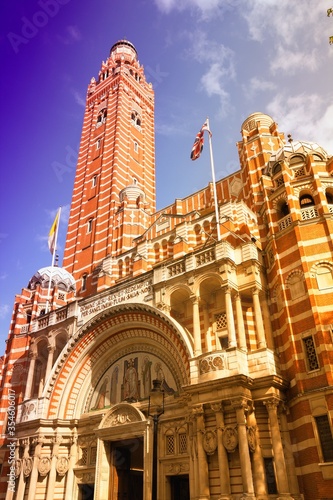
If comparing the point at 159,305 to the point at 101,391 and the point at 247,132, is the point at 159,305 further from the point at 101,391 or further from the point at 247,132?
the point at 247,132

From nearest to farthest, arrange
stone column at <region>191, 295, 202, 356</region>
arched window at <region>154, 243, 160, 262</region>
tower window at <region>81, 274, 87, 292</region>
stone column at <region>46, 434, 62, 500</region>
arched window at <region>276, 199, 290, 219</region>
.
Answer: stone column at <region>191, 295, 202, 356</region> < stone column at <region>46, 434, 62, 500</region> < arched window at <region>276, 199, 290, 219</region> < arched window at <region>154, 243, 160, 262</region> < tower window at <region>81, 274, 87, 292</region>

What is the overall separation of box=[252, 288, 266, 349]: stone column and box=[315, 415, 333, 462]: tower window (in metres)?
3.44

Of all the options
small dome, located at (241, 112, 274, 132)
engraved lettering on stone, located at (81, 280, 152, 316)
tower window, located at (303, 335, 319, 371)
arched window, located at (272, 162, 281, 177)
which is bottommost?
tower window, located at (303, 335, 319, 371)

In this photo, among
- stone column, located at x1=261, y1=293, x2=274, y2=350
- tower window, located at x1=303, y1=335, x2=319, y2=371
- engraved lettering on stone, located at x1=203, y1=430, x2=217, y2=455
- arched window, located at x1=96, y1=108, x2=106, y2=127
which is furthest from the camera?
arched window, located at x1=96, y1=108, x2=106, y2=127

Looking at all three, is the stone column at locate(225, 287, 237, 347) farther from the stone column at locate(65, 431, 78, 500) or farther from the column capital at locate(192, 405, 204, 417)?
the stone column at locate(65, 431, 78, 500)

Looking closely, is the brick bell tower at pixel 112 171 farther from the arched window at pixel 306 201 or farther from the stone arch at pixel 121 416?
the arched window at pixel 306 201

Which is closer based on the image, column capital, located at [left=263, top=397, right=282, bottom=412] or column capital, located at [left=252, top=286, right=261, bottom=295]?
column capital, located at [left=263, top=397, right=282, bottom=412]

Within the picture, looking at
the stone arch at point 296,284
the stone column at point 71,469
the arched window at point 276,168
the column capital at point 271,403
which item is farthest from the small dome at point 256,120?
the stone column at point 71,469

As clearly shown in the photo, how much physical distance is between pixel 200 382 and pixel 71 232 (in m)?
25.9

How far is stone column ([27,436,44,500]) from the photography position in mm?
20844

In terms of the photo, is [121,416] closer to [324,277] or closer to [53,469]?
[53,469]

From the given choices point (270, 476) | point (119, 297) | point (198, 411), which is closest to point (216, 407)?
point (198, 411)

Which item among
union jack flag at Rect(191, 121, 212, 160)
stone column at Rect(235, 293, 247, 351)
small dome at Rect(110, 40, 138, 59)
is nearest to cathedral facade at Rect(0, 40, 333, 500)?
stone column at Rect(235, 293, 247, 351)

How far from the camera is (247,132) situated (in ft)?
90.1
